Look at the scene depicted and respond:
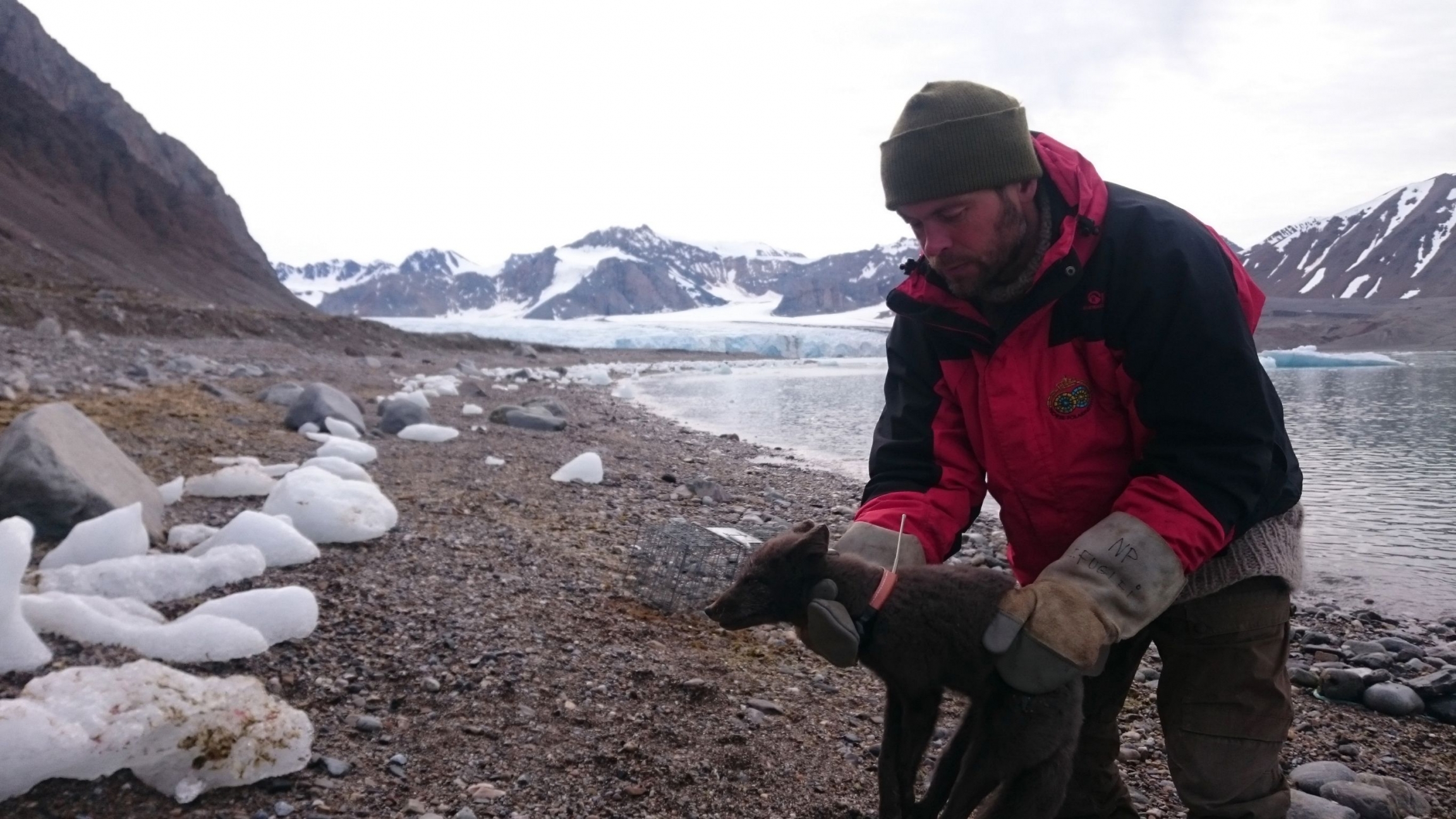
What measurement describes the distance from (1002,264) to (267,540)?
3350mm

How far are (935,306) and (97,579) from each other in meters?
3.19

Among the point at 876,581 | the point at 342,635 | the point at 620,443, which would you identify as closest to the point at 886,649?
the point at 876,581

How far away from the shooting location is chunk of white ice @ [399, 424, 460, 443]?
8.52 m

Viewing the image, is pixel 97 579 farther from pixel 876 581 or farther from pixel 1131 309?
pixel 1131 309

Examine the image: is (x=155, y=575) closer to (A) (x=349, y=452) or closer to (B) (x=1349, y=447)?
(A) (x=349, y=452)

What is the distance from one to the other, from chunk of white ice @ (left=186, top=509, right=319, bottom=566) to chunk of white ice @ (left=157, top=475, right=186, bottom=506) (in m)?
1.12

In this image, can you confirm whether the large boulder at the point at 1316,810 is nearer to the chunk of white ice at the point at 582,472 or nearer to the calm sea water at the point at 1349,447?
the calm sea water at the point at 1349,447

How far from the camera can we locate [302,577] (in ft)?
12.3

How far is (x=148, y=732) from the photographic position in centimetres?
229

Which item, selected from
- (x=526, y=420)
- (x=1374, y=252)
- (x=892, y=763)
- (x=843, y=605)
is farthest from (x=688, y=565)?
(x=1374, y=252)

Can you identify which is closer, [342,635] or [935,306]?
[935,306]

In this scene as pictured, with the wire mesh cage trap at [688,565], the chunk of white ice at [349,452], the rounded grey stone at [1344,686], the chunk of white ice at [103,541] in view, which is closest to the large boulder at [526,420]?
the chunk of white ice at [349,452]

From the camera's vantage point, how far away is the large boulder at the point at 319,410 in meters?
8.30

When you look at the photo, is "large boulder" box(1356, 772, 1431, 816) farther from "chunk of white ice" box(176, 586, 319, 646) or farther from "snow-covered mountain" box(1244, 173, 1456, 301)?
"snow-covered mountain" box(1244, 173, 1456, 301)
